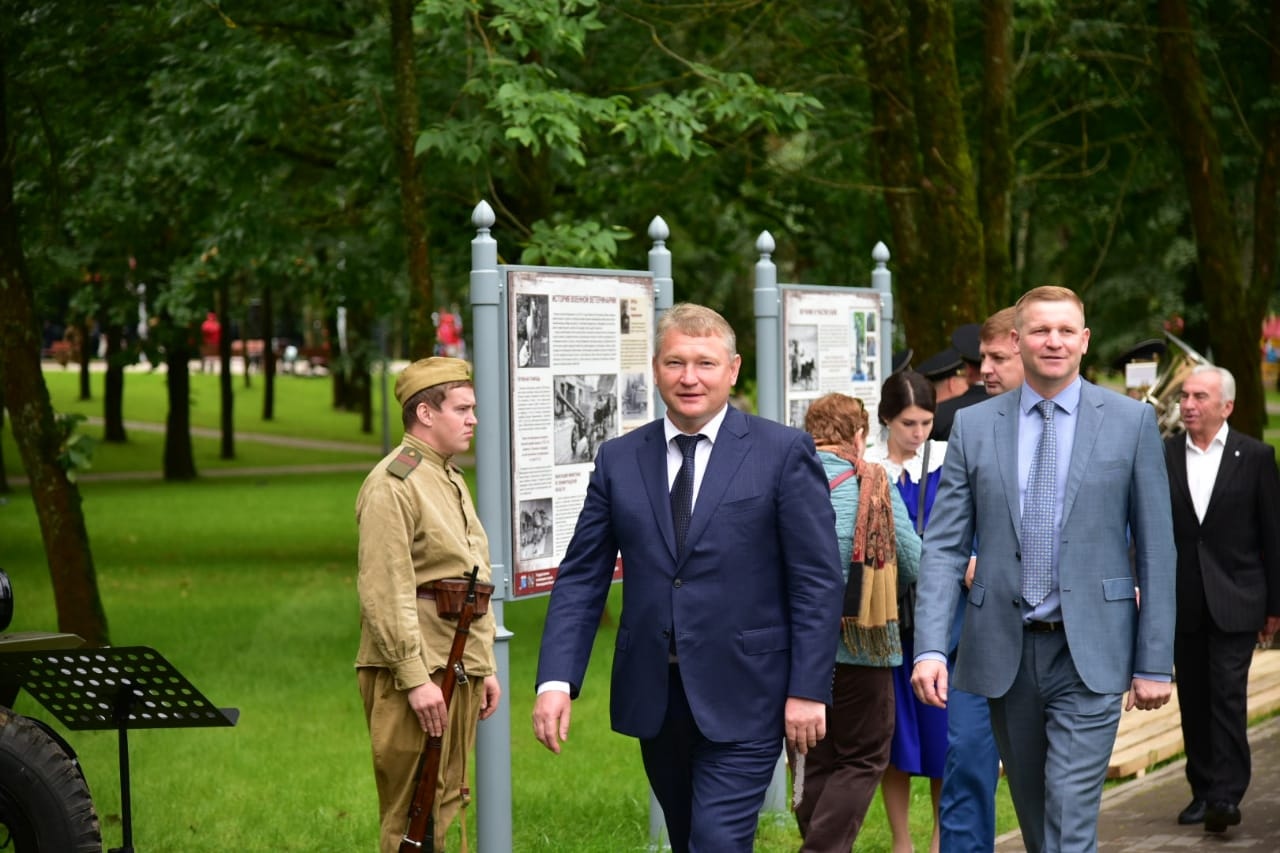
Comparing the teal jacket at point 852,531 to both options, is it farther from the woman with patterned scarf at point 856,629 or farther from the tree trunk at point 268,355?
the tree trunk at point 268,355

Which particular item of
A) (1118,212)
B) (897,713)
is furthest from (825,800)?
(1118,212)

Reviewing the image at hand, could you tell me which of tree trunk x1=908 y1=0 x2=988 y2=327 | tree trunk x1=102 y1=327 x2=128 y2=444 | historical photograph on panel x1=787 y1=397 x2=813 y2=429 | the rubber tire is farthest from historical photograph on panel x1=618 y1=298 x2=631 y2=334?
tree trunk x1=102 y1=327 x2=128 y2=444

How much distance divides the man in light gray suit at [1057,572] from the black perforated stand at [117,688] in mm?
2137

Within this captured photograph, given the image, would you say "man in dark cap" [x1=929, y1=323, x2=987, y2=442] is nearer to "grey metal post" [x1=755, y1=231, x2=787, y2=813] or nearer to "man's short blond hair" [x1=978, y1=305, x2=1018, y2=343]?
"man's short blond hair" [x1=978, y1=305, x2=1018, y2=343]

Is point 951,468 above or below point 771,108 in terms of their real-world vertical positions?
below

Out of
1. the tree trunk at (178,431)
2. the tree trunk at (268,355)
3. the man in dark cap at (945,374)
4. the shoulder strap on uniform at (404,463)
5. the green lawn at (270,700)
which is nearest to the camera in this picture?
the shoulder strap on uniform at (404,463)

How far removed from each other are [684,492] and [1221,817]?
12.9ft

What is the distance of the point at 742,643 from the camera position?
4.80m

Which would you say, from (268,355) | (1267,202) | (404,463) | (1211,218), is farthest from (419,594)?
(268,355)

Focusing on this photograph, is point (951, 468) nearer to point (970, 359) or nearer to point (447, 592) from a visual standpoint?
point (447, 592)

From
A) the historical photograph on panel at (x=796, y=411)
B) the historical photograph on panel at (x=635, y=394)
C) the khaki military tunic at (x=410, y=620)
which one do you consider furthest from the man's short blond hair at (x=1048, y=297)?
the historical photograph on panel at (x=796, y=411)

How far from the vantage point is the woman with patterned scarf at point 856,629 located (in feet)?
20.8

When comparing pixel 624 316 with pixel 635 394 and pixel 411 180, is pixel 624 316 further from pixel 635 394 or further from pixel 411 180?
pixel 411 180

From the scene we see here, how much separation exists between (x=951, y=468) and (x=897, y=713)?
189 cm
